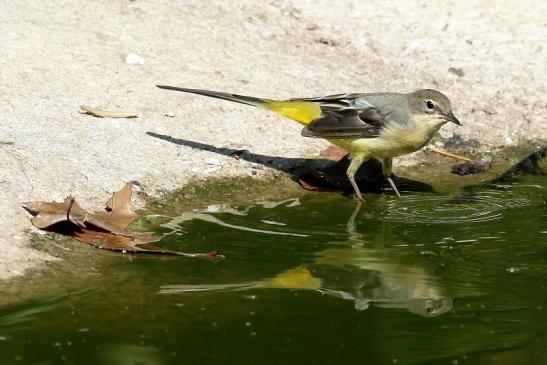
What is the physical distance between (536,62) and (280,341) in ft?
19.9

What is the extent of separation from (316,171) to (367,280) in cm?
261

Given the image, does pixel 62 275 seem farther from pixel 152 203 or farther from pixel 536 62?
pixel 536 62

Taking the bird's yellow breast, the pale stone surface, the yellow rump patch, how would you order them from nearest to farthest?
the pale stone surface < the bird's yellow breast < the yellow rump patch

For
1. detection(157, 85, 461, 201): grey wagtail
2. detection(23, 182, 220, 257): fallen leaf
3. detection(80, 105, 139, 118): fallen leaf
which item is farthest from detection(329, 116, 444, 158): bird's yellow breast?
detection(23, 182, 220, 257): fallen leaf

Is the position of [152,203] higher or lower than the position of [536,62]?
lower

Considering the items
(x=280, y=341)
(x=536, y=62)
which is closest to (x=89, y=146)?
(x=280, y=341)

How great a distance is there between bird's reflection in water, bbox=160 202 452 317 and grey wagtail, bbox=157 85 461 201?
1.61 meters

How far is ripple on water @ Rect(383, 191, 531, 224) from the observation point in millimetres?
8156

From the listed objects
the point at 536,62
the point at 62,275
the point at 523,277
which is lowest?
the point at 62,275

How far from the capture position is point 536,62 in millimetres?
10961

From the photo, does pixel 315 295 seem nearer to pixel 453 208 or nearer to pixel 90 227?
pixel 90 227

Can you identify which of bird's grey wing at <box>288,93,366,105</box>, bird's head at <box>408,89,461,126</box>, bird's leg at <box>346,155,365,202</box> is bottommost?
bird's leg at <box>346,155,365,202</box>

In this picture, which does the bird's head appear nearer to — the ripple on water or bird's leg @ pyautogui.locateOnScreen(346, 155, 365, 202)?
bird's leg @ pyautogui.locateOnScreen(346, 155, 365, 202)

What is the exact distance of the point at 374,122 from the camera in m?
9.16
